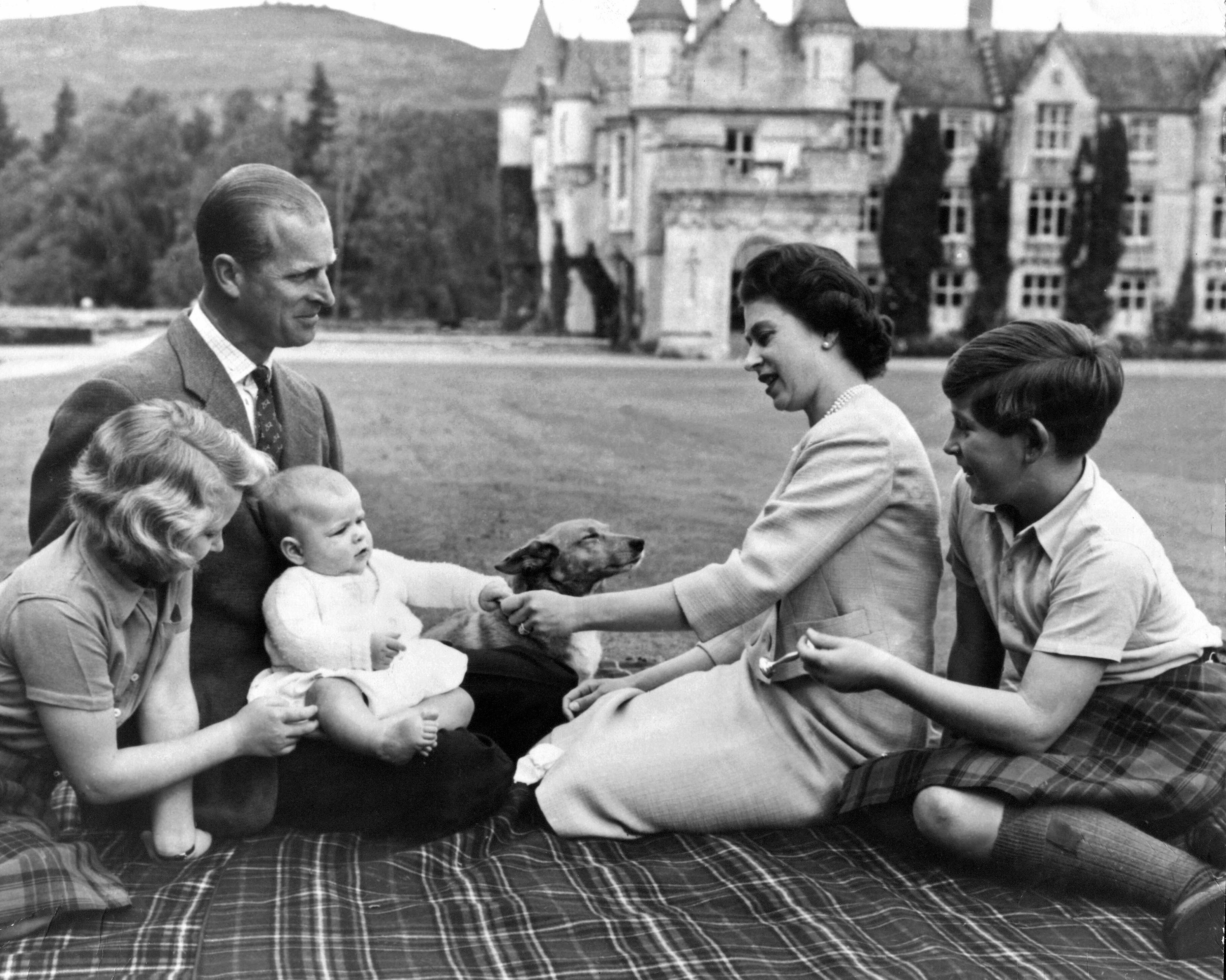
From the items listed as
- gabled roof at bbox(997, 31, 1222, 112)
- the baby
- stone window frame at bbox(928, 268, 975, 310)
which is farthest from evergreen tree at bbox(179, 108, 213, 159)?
gabled roof at bbox(997, 31, 1222, 112)

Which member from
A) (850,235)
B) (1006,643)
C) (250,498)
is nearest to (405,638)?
(250,498)

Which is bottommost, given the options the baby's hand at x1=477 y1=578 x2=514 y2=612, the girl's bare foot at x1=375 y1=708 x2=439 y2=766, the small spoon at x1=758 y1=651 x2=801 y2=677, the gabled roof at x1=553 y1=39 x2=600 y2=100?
the girl's bare foot at x1=375 y1=708 x2=439 y2=766

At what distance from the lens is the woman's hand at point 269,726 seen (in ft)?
11.6

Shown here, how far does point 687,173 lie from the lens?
557 centimetres

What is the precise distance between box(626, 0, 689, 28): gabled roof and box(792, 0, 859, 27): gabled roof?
0.46 metres

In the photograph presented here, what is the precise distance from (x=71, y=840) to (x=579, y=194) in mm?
3500

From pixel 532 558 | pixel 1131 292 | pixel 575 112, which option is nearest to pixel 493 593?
pixel 532 558

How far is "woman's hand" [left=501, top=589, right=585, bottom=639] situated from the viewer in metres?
3.94

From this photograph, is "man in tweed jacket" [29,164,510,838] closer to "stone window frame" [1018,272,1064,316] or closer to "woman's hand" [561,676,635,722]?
"woman's hand" [561,676,635,722]

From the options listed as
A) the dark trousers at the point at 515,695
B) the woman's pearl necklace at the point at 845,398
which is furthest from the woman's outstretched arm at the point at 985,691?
the dark trousers at the point at 515,695

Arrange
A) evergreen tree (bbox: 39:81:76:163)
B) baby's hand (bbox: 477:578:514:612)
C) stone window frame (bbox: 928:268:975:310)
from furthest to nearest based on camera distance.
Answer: stone window frame (bbox: 928:268:975:310)
evergreen tree (bbox: 39:81:76:163)
baby's hand (bbox: 477:578:514:612)

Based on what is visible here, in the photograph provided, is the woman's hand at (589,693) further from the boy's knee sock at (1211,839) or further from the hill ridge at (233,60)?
the hill ridge at (233,60)

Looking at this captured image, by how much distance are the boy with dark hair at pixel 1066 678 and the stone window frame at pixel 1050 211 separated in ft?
8.22

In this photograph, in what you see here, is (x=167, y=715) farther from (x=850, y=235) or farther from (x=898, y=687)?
(x=850, y=235)
